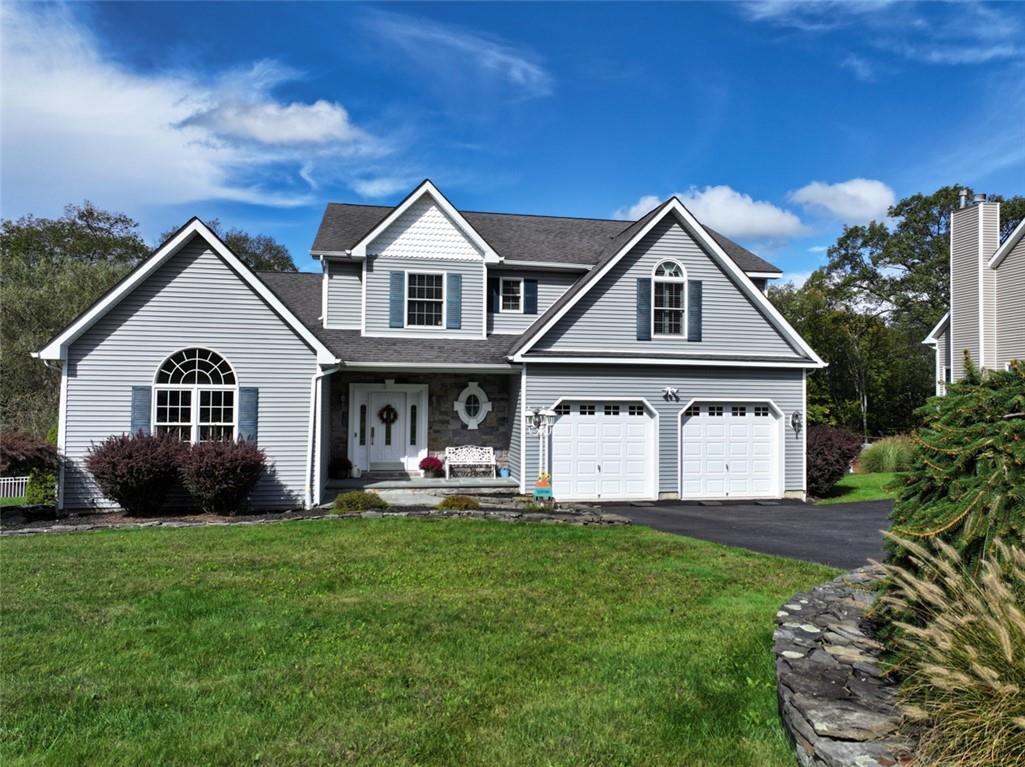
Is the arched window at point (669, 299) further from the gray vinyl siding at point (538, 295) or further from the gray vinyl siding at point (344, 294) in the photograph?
Result: the gray vinyl siding at point (344, 294)

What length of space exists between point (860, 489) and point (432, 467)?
12.5 m

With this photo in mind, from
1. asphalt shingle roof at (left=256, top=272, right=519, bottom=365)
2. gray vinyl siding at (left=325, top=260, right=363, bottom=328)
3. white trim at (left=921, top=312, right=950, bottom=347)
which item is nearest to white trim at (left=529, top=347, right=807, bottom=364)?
asphalt shingle roof at (left=256, top=272, right=519, bottom=365)

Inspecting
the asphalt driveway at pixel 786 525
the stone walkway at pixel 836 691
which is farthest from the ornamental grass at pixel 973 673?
the asphalt driveway at pixel 786 525

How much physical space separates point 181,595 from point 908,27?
14.6 meters

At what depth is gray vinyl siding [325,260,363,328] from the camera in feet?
59.4

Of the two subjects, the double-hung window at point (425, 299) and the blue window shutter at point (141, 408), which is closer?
the blue window shutter at point (141, 408)

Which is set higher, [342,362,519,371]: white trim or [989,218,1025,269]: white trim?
[989,218,1025,269]: white trim

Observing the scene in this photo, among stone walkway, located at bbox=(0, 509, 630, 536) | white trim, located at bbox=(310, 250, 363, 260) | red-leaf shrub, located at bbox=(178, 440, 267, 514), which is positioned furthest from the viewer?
white trim, located at bbox=(310, 250, 363, 260)

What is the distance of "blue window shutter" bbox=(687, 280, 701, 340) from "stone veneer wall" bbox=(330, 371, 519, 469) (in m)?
4.82

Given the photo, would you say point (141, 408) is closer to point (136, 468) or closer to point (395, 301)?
point (136, 468)

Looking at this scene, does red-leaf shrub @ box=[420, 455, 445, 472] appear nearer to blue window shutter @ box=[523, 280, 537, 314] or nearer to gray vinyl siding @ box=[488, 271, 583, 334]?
gray vinyl siding @ box=[488, 271, 583, 334]

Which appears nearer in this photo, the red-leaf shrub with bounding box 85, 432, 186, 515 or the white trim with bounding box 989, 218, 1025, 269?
the red-leaf shrub with bounding box 85, 432, 186, 515

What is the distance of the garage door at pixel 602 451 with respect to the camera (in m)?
16.8

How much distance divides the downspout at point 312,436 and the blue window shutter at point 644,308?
7827mm
